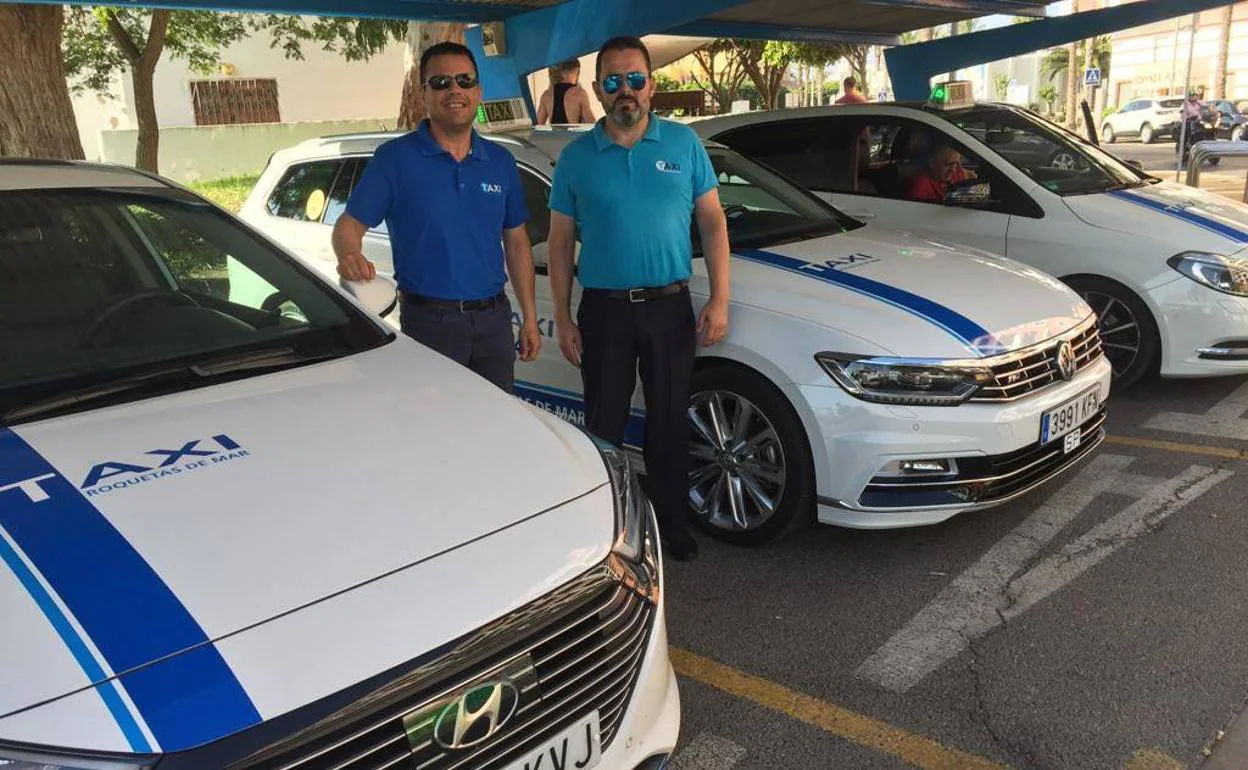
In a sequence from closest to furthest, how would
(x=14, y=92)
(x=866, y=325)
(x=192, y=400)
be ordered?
(x=192, y=400) < (x=866, y=325) < (x=14, y=92)

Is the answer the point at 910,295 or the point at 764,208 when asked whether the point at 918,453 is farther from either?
the point at 764,208

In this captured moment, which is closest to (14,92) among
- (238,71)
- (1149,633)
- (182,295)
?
(182,295)

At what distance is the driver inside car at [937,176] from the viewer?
579 centimetres

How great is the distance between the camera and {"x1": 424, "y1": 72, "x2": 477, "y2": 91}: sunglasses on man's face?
3268mm

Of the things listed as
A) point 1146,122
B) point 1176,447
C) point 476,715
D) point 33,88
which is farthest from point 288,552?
point 1146,122

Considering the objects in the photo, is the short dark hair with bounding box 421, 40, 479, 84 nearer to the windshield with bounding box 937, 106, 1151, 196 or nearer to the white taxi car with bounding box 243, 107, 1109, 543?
the white taxi car with bounding box 243, 107, 1109, 543

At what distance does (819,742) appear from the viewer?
8.70 ft

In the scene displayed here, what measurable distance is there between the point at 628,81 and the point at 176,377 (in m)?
1.77

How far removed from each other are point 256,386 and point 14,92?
6.28 metres

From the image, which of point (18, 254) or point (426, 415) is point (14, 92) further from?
point (426, 415)

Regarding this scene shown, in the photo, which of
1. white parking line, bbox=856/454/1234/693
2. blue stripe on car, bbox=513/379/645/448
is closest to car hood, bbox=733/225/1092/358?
blue stripe on car, bbox=513/379/645/448

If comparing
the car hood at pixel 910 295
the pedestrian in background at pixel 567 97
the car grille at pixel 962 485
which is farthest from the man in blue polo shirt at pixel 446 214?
the pedestrian in background at pixel 567 97

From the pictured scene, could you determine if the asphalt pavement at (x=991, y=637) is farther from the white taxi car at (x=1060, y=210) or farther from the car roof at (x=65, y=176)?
the car roof at (x=65, y=176)

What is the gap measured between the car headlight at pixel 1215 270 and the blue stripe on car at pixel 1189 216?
22 centimetres
